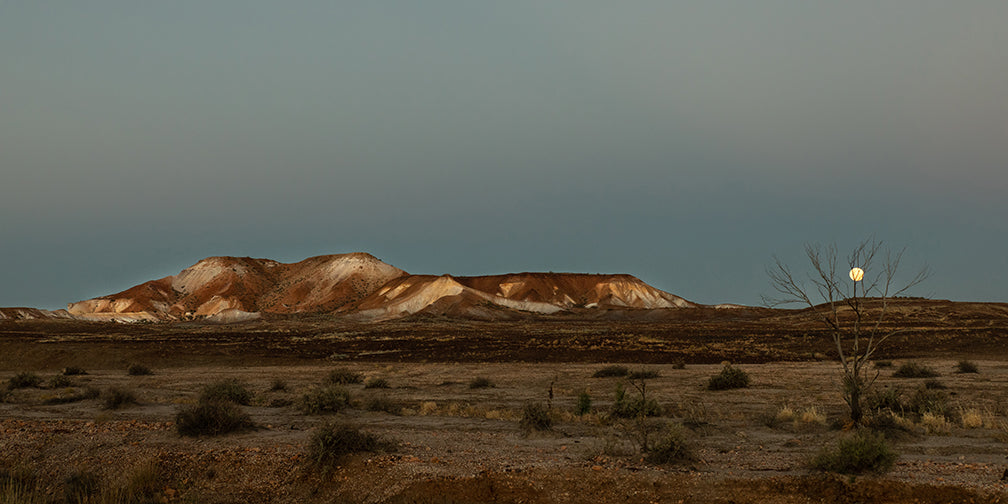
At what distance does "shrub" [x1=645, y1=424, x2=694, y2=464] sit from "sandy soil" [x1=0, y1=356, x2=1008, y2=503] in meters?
0.19

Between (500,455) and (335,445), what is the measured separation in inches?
107

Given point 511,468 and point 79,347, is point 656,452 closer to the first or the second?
point 511,468

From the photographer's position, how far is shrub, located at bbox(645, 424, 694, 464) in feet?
32.8

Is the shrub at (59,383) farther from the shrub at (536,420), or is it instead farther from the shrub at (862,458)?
the shrub at (862,458)

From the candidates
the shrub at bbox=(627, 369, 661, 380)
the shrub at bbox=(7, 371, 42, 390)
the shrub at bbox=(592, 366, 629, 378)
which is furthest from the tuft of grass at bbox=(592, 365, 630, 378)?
the shrub at bbox=(7, 371, 42, 390)

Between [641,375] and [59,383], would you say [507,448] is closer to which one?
[641,375]

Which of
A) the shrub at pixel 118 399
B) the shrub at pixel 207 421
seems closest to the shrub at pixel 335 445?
the shrub at pixel 207 421

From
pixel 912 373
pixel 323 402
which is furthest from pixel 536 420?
pixel 912 373

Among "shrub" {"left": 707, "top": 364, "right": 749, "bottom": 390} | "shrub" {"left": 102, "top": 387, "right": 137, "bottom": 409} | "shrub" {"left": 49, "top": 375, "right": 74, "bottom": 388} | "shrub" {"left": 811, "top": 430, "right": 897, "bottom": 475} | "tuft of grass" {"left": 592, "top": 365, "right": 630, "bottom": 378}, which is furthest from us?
"tuft of grass" {"left": 592, "top": 365, "right": 630, "bottom": 378}

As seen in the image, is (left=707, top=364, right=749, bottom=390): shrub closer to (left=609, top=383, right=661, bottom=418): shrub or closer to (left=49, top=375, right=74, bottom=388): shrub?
(left=609, top=383, right=661, bottom=418): shrub

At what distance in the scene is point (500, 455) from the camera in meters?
10.8

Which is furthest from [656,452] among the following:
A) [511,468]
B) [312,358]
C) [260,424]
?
[312,358]

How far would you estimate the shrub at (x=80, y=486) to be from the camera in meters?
9.69

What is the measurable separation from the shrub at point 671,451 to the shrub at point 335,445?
14.7ft
